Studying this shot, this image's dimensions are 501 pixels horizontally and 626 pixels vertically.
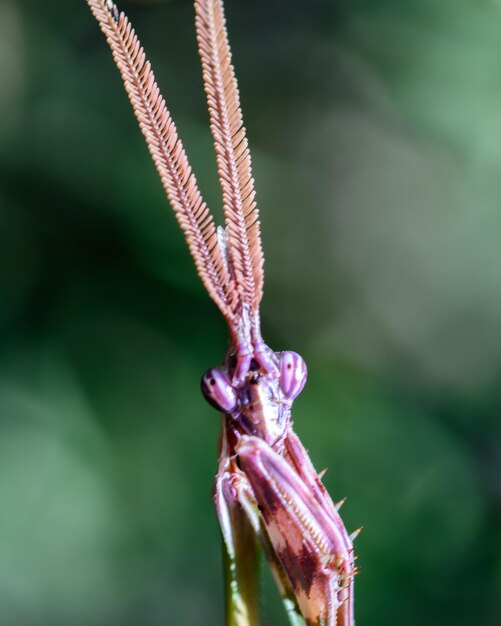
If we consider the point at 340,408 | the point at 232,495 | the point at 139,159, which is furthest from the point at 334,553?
the point at 139,159

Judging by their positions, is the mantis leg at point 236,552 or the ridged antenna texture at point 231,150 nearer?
the ridged antenna texture at point 231,150

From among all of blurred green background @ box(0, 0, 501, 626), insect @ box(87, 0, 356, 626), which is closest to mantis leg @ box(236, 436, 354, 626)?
insect @ box(87, 0, 356, 626)

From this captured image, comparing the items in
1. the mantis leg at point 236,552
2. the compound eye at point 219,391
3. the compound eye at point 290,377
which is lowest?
the mantis leg at point 236,552

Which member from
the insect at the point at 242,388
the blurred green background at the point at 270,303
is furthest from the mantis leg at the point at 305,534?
the blurred green background at the point at 270,303

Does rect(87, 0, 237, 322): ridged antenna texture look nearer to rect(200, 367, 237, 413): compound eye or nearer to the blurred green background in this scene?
rect(200, 367, 237, 413): compound eye

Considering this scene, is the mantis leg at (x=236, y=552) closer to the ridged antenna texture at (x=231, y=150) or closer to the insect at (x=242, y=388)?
the insect at (x=242, y=388)

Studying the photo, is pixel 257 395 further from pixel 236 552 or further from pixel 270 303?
pixel 270 303

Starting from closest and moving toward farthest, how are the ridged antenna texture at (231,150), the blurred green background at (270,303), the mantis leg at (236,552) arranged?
the ridged antenna texture at (231,150) < the mantis leg at (236,552) < the blurred green background at (270,303)
